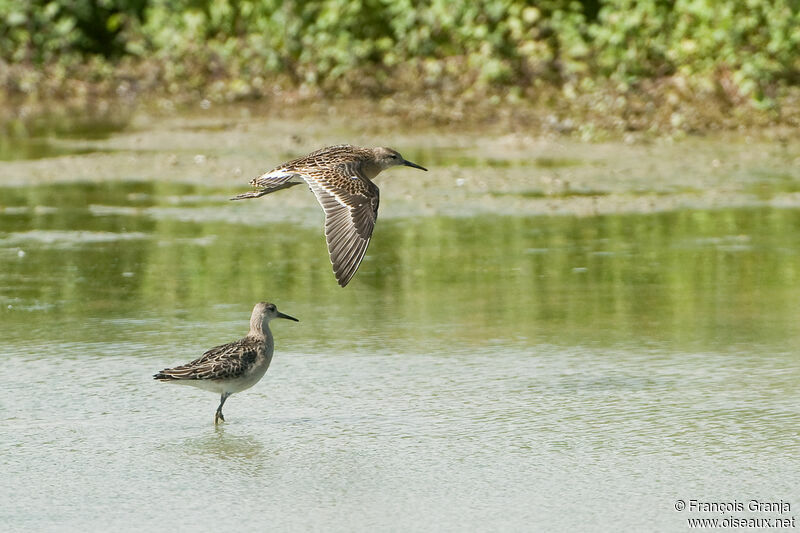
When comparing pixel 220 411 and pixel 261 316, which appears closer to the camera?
pixel 220 411

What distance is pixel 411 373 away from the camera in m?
7.27

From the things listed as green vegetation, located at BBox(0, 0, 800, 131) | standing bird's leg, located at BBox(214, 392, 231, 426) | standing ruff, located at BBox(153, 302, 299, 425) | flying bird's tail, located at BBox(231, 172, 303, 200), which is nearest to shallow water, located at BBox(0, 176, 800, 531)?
standing bird's leg, located at BBox(214, 392, 231, 426)

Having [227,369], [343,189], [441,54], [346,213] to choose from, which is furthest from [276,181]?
[441,54]

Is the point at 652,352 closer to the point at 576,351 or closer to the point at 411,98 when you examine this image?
the point at 576,351

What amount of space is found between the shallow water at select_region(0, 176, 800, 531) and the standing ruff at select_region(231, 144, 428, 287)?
22.2 inches

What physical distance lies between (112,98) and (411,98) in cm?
468

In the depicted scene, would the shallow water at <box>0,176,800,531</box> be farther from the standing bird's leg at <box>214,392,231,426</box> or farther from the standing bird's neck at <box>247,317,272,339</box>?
the standing bird's neck at <box>247,317,272,339</box>

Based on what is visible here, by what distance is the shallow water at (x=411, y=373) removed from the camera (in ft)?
17.7

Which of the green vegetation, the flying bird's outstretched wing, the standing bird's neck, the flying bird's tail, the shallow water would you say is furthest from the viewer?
the green vegetation

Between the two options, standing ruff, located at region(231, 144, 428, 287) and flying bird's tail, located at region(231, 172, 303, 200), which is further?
flying bird's tail, located at region(231, 172, 303, 200)

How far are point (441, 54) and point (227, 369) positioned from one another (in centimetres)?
1289

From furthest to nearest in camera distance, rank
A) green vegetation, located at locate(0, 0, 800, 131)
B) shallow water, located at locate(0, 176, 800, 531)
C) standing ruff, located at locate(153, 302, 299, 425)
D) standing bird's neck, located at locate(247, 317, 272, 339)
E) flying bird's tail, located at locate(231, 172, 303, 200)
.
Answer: green vegetation, located at locate(0, 0, 800, 131) < flying bird's tail, located at locate(231, 172, 303, 200) < standing bird's neck, located at locate(247, 317, 272, 339) < standing ruff, located at locate(153, 302, 299, 425) < shallow water, located at locate(0, 176, 800, 531)

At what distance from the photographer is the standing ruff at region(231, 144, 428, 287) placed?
745 cm

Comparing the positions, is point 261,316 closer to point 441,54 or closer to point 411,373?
point 411,373
